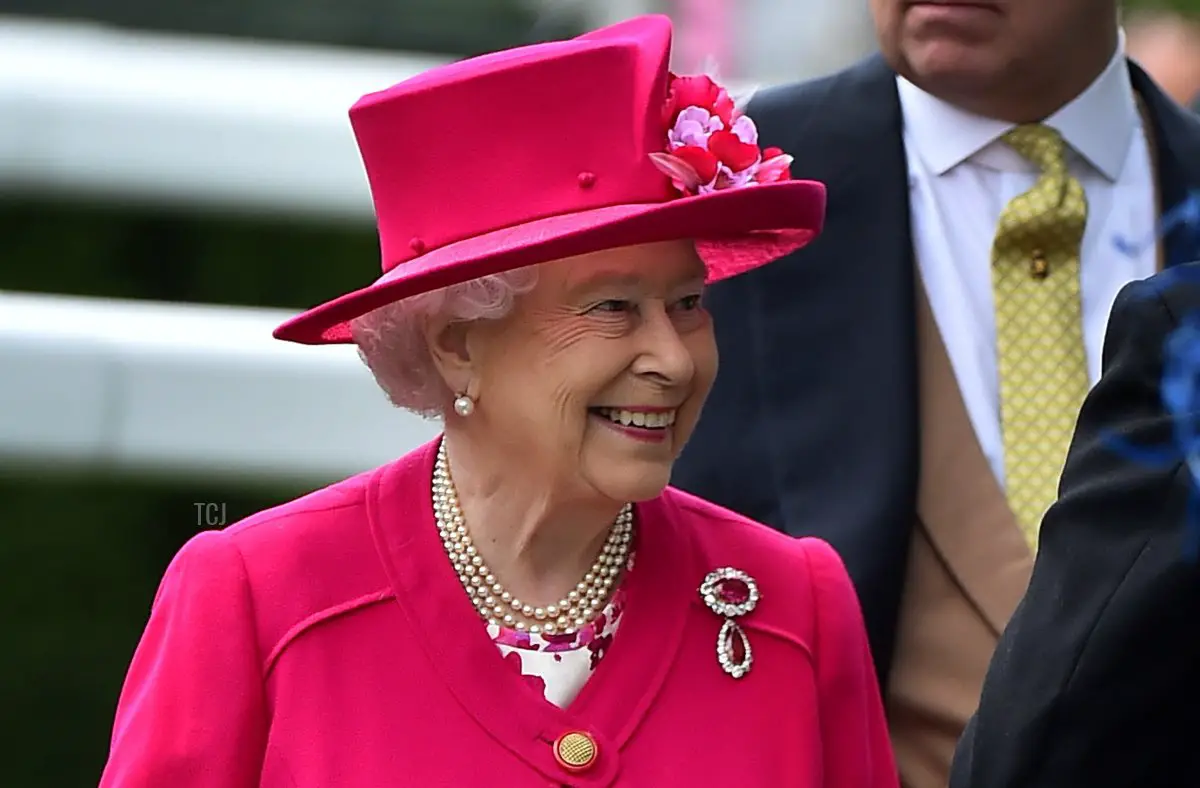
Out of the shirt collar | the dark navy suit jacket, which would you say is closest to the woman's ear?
the dark navy suit jacket

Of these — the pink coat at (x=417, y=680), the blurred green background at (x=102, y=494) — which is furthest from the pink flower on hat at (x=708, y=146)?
the blurred green background at (x=102, y=494)

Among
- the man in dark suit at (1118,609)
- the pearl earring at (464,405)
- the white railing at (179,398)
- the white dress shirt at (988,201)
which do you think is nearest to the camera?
the man in dark suit at (1118,609)

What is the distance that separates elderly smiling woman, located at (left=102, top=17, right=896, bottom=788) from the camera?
2.27 metres

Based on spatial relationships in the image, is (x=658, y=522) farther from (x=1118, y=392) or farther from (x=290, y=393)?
(x=290, y=393)

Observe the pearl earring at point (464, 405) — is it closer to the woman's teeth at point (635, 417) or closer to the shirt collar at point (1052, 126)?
the woman's teeth at point (635, 417)

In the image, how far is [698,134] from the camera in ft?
7.58

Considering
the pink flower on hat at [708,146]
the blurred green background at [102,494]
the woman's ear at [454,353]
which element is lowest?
the blurred green background at [102,494]

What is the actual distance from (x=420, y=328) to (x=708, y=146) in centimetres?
39

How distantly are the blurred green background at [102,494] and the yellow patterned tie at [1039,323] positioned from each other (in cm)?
235

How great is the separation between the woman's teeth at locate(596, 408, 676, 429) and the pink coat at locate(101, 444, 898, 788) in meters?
0.23

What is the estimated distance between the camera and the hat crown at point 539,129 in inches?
90.7

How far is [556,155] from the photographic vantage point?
2316 millimetres

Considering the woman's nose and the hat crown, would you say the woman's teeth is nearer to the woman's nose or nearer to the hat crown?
the woman's nose

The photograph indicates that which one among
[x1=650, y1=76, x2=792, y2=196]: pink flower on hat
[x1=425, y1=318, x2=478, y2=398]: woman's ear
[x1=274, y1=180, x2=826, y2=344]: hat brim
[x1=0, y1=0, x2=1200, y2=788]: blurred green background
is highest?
[x1=650, y1=76, x2=792, y2=196]: pink flower on hat
